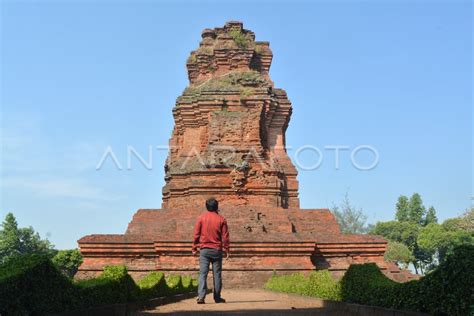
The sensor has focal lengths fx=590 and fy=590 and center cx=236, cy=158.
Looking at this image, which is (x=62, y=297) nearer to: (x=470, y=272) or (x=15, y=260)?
(x=15, y=260)

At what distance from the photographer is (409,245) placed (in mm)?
65188

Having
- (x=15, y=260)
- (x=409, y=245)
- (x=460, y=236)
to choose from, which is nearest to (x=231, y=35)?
(x=15, y=260)

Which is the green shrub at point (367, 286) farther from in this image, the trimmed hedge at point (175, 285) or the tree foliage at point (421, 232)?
the tree foliage at point (421, 232)

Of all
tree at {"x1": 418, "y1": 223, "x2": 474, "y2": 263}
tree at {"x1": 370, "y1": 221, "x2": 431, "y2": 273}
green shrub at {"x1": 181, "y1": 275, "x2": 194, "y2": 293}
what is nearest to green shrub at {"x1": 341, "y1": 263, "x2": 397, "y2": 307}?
green shrub at {"x1": 181, "y1": 275, "x2": 194, "y2": 293}

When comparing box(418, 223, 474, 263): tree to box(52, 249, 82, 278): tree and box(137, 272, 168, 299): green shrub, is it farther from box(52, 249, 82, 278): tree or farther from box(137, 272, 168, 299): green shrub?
box(137, 272, 168, 299): green shrub

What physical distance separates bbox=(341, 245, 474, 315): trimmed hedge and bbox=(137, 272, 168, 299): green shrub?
12.5ft

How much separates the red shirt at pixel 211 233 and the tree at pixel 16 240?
1600 inches

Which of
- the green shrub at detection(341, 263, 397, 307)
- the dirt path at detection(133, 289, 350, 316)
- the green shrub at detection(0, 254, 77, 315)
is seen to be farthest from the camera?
the dirt path at detection(133, 289, 350, 316)

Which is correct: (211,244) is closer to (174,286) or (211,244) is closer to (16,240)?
(174,286)

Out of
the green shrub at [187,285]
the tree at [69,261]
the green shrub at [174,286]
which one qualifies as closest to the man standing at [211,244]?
the green shrub at [174,286]

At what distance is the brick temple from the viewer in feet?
52.2

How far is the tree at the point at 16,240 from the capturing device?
153 feet

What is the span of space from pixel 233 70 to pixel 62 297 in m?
16.2

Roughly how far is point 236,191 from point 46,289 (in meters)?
13.1
